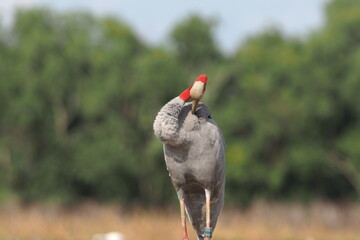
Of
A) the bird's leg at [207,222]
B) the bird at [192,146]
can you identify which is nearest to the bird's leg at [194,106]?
the bird at [192,146]

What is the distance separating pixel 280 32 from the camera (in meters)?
31.5

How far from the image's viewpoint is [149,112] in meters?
29.1

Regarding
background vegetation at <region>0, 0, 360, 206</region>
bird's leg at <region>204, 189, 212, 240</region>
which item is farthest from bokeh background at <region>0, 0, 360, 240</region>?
bird's leg at <region>204, 189, 212, 240</region>

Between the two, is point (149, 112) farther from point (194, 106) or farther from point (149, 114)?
point (194, 106)

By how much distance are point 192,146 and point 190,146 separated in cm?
2

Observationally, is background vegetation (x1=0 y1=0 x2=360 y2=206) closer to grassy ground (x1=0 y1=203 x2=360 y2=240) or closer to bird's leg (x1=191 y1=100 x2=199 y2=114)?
→ grassy ground (x1=0 y1=203 x2=360 y2=240)

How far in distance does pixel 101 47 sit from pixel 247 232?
16.5 meters

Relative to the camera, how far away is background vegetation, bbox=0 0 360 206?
27.5m

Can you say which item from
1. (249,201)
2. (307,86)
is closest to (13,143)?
(249,201)

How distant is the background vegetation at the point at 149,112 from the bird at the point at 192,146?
66.7 feet

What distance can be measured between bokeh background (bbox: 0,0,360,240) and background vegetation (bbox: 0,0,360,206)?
2.2 inches

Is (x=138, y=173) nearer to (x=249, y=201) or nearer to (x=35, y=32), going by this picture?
(x=249, y=201)

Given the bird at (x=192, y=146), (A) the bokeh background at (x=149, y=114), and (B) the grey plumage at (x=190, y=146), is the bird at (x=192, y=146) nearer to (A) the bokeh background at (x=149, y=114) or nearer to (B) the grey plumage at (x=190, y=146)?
(B) the grey plumage at (x=190, y=146)

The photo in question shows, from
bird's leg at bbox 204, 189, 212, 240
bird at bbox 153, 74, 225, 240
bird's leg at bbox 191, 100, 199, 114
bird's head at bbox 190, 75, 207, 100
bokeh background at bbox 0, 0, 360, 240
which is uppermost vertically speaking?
bokeh background at bbox 0, 0, 360, 240
